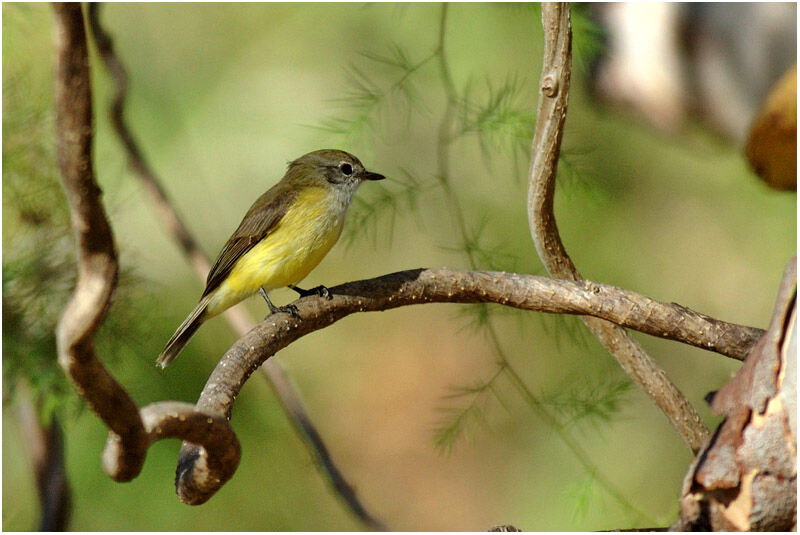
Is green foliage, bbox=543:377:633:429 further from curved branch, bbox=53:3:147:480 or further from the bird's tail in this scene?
curved branch, bbox=53:3:147:480

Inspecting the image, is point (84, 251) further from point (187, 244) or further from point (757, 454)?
point (187, 244)

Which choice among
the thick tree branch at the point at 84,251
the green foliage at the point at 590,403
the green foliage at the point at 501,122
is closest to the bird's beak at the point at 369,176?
the green foliage at the point at 501,122

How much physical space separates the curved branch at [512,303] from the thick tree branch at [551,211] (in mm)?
121

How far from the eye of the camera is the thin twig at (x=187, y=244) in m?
2.12

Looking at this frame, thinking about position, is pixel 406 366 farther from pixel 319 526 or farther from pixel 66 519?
pixel 66 519

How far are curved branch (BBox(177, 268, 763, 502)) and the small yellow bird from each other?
2.36ft

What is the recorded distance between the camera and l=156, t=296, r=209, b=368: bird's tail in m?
2.42

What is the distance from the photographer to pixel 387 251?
10.3ft

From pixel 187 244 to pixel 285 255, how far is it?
0.32 m

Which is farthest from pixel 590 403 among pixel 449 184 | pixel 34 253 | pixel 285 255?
pixel 34 253

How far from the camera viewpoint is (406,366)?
384 cm

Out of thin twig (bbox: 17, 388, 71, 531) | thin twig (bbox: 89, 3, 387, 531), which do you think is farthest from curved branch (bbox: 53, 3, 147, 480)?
thin twig (bbox: 17, 388, 71, 531)

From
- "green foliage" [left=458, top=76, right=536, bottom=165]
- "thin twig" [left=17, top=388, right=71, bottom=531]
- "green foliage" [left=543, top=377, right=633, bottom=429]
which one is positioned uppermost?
"green foliage" [left=458, top=76, right=536, bottom=165]

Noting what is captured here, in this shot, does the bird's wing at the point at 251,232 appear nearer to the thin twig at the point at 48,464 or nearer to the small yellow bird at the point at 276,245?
the small yellow bird at the point at 276,245
